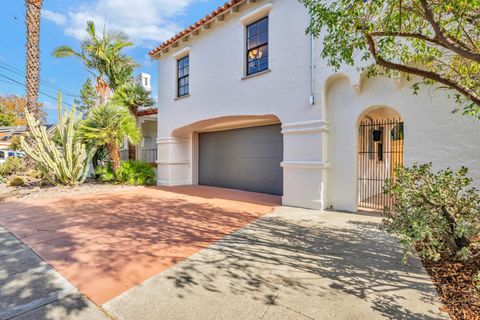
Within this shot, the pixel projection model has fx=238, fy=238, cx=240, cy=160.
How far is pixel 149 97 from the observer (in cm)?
1281

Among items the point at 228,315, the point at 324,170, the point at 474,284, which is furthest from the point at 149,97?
the point at 474,284

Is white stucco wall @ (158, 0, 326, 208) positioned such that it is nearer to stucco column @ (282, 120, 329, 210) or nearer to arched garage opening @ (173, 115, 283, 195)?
stucco column @ (282, 120, 329, 210)

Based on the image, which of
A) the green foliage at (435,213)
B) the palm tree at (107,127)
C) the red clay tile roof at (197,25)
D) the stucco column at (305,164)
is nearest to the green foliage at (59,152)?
the palm tree at (107,127)

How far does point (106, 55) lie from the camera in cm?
1202

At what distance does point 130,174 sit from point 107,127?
227 centimetres

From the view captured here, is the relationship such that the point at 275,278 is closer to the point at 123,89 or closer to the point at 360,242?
the point at 360,242

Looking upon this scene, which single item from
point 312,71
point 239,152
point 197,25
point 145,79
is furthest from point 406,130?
point 145,79

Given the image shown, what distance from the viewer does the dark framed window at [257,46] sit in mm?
7527

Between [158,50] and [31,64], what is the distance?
17.6 feet

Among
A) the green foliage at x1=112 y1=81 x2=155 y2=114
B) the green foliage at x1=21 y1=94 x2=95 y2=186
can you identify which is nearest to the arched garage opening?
the green foliage at x1=112 y1=81 x2=155 y2=114

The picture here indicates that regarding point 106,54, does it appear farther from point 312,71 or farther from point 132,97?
point 312,71

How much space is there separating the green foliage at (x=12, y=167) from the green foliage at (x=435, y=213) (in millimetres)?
15877

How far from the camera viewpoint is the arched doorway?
7.14m

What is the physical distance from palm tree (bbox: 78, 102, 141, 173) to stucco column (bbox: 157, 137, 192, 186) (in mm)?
1334
